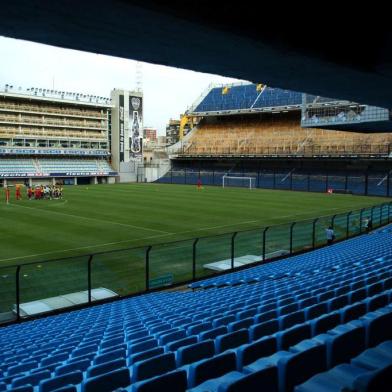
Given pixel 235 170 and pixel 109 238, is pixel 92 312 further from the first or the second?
pixel 235 170

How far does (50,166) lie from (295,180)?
4342cm

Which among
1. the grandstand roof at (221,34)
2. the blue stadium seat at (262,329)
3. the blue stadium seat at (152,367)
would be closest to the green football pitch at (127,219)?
the grandstand roof at (221,34)

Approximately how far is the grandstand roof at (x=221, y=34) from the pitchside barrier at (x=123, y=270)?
6.17 m

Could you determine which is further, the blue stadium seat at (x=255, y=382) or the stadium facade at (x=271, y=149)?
the stadium facade at (x=271, y=149)

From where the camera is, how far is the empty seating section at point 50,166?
75125 mm

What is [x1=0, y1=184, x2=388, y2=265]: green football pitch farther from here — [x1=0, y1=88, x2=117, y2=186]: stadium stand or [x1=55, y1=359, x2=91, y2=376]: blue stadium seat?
[x1=0, y1=88, x2=117, y2=186]: stadium stand

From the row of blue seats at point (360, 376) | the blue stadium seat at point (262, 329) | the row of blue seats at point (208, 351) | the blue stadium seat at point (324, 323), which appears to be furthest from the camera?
the blue stadium seat at point (262, 329)

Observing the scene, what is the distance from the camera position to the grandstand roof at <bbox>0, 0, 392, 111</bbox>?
6.15m

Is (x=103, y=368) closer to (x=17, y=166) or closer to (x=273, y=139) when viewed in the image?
(x=273, y=139)

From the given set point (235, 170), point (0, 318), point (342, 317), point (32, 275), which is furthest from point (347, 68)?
point (235, 170)

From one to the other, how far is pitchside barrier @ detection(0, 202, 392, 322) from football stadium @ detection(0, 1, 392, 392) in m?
0.09

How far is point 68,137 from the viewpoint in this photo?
279 ft

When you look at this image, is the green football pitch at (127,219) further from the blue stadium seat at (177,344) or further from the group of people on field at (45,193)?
the blue stadium seat at (177,344)

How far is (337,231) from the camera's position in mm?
26438
